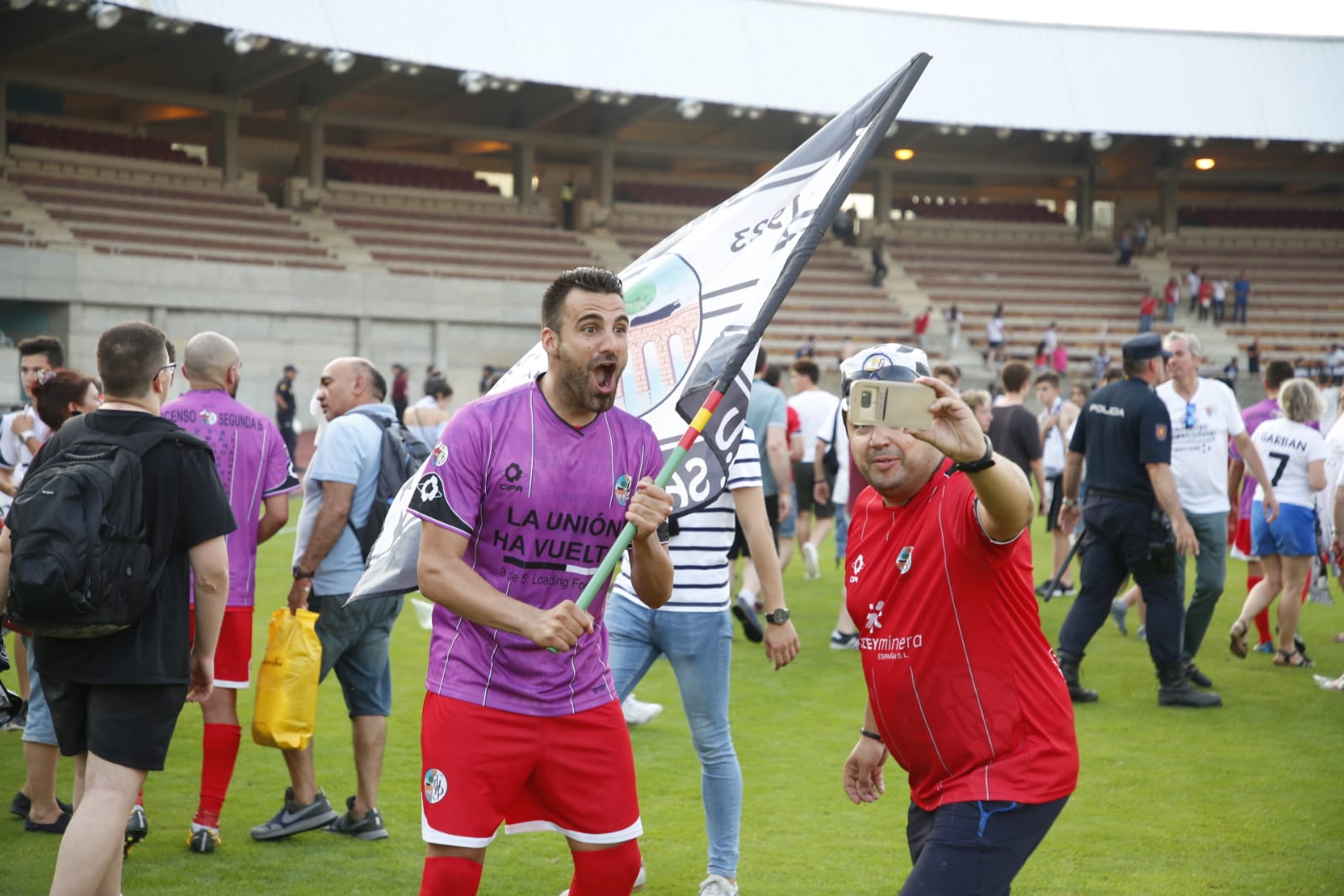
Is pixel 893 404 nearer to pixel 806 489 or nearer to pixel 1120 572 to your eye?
pixel 1120 572

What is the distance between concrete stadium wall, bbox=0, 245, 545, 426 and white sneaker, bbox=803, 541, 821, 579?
46.5 feet

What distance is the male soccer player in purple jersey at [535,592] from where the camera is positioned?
3.19 metres

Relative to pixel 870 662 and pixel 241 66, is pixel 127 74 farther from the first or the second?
pixel 870 662

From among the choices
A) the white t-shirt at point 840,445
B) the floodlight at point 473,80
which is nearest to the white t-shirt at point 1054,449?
the white t-shirt at point 840,445

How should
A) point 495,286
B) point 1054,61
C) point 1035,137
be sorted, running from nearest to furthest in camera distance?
1. point 495,286
2. point 1054,61
3. point 1035,137

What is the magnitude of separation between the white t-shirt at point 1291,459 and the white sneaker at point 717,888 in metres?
5.51

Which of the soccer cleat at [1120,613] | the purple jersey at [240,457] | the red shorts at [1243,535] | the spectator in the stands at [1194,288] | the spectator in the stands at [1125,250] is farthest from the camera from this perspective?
the spectator in the stands at [1125,250]

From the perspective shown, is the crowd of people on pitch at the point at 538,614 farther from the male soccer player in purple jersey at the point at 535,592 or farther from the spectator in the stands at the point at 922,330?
the spectator in the stands at the point at 922,330

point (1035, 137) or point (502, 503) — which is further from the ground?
point (1035, 137)

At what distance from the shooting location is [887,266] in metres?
38.7

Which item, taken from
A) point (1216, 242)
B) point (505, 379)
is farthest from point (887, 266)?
point (505, 379)

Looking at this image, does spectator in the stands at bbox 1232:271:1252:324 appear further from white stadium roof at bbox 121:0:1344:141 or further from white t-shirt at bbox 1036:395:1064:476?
white t-shirt at bbox 1036:395:1064:476

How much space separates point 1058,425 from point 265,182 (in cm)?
2681

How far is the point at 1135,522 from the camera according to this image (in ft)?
24.4
